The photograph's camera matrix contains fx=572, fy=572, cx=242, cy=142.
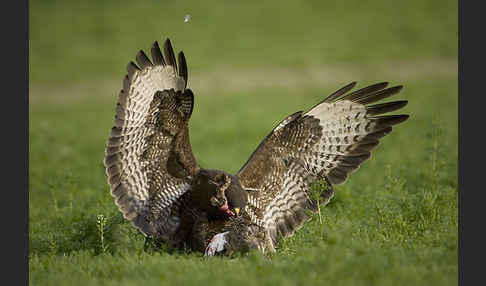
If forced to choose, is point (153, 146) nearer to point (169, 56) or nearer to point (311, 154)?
point (169, 56)

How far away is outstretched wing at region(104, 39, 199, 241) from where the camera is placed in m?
6.27

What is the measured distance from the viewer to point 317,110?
673 centimetres

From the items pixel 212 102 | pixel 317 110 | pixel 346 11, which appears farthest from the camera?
pixel 346 11

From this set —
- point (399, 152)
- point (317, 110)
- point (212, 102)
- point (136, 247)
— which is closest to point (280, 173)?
point (317, 110)

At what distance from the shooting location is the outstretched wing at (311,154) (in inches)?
266

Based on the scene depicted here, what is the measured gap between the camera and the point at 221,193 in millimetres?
6203

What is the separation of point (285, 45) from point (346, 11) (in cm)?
503

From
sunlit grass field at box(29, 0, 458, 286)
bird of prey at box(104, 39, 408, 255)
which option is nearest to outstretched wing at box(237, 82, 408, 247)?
bird of prey at box(104, 39, 408, 255)

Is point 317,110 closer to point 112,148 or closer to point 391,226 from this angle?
point 391,226

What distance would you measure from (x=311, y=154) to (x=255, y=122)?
10.3 meters

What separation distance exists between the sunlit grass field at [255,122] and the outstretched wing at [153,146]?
454mm

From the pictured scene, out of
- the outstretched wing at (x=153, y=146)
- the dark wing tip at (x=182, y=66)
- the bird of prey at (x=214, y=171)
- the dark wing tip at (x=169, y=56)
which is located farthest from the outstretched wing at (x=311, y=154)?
the dark wing tip at (x=169, y=56)

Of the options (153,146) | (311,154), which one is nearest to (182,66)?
(153,146)

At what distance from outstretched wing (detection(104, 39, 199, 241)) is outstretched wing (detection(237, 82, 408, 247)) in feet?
2.74
